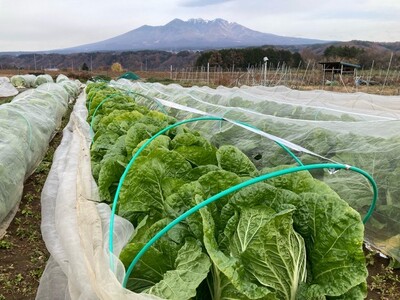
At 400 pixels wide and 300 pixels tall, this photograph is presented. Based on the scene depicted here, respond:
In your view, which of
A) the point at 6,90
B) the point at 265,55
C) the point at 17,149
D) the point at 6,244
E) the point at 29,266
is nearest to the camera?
the point at 29,266

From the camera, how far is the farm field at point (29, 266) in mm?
3890

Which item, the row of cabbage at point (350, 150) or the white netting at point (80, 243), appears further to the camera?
the row of cabbage at point (350, 150)

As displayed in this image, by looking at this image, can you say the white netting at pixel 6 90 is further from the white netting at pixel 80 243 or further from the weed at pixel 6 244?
the white netting at pixel 80 243

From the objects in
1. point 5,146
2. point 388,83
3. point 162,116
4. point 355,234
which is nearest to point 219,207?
point 355,234

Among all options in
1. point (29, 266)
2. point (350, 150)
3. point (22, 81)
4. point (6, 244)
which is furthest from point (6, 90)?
point (350, 150)

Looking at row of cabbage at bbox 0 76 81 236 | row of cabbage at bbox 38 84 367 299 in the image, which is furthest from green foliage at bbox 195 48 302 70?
row of cabbage at bbox 38 84 367 299

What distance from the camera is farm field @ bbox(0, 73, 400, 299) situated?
3890 millimetres

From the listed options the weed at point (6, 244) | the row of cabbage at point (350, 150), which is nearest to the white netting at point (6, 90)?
the row of cabbage at point (350, 150)

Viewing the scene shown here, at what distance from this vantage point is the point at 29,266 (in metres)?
4.36

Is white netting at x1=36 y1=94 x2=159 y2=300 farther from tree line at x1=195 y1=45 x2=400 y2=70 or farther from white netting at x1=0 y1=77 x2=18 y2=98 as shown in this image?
tree line at x1=195 y1=45 x2=400 y2=70

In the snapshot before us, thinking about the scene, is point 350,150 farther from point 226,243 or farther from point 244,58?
point 244,58

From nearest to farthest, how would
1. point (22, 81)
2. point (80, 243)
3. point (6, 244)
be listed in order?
1. point (80, 243)
2. point (6, 244)
3. point (22, 81)

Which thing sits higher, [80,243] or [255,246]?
[255,246]

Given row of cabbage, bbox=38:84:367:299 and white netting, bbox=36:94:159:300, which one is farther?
white netting, bbox=36:94:159:300
